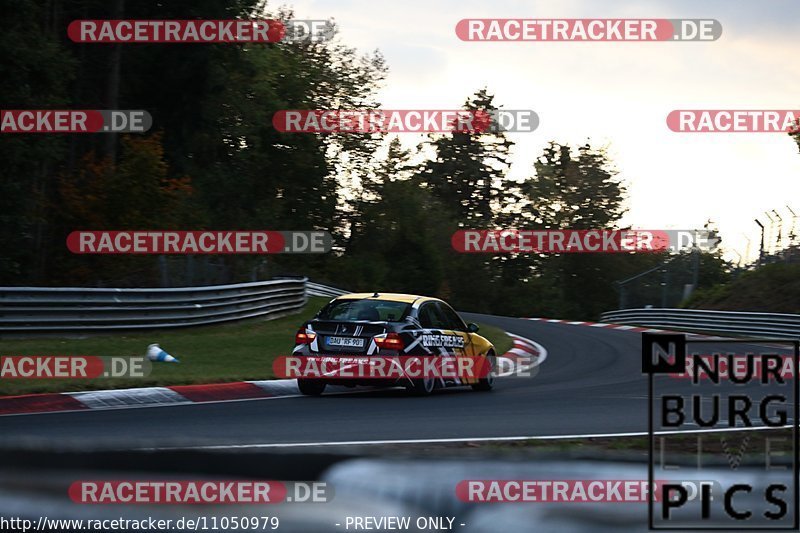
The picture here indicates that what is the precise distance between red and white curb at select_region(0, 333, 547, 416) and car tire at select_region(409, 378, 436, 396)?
1.17m

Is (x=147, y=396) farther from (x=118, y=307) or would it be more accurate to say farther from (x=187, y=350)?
(x=118, y=307)

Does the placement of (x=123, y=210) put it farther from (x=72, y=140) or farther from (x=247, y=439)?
(x=247, y=439)

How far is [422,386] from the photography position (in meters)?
12.6

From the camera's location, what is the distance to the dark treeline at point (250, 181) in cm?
2700

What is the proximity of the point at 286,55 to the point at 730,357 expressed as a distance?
55.7 m

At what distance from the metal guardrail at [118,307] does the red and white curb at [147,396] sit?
5.95 m

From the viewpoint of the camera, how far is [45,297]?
56.7 ft

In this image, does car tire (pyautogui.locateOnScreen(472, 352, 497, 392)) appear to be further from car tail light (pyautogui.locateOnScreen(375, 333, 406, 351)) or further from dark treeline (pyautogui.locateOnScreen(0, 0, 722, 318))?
dark treeline (pyautogui.locateOnScreen(0, 0, 722, 318))

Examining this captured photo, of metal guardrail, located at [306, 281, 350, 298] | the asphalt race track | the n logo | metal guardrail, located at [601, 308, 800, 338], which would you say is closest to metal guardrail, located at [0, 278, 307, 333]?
the asphalt race track

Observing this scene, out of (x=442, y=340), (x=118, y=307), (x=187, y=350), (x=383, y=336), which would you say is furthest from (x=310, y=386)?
(x=118, y=307)

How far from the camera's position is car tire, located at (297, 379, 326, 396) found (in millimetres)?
12211

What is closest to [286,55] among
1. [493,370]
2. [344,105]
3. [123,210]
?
[344,105]

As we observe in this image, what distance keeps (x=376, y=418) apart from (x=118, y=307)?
968 centimetres

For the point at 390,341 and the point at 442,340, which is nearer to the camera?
the point at 390,341
